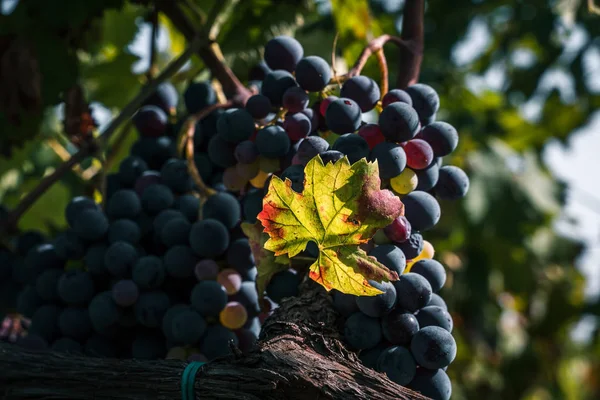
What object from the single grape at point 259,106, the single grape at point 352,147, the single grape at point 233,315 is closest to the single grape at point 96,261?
the single grape at point 233,315

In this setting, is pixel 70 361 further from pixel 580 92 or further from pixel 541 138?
pixel 541 138

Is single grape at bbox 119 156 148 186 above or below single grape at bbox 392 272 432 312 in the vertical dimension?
above

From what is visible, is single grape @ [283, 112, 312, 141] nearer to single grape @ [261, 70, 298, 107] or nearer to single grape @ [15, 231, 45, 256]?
single grape @ [261, 70, 298, 107]

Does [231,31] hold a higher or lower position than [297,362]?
higher

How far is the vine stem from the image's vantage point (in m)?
1.21

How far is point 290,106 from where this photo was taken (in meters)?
0.94

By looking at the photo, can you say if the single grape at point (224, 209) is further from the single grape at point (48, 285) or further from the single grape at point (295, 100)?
the single grape at point (48, 285)

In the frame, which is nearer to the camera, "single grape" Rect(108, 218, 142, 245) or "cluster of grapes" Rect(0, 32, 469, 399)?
"cluster of grapes" Rect(0, 32, 469, 399)

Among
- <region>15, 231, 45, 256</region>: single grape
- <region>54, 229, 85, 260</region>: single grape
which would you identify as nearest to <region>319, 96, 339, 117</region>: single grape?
<region>54, 229, 85, 260</region>: single grape

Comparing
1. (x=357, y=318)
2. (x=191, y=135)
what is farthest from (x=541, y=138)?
(x=357, y=318)

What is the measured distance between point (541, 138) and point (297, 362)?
269cm

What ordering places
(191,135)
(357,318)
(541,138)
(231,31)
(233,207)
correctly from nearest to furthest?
1. (357,318)
2. (233,207)
3. (191,135)
4. (231,31)
5. (541,138)

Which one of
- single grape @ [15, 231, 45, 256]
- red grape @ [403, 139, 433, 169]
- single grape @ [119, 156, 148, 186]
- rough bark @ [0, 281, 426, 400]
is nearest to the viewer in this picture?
rough bark @ [0, 281, 426, 400]

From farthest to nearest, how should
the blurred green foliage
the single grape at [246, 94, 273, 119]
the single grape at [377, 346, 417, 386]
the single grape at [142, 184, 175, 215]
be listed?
the blurred green foliage < the single grape at [142, 184, 175, 215] < the single grape at [246, 94, 273, 119] < the single grape at [377, 346, 417, 386]
